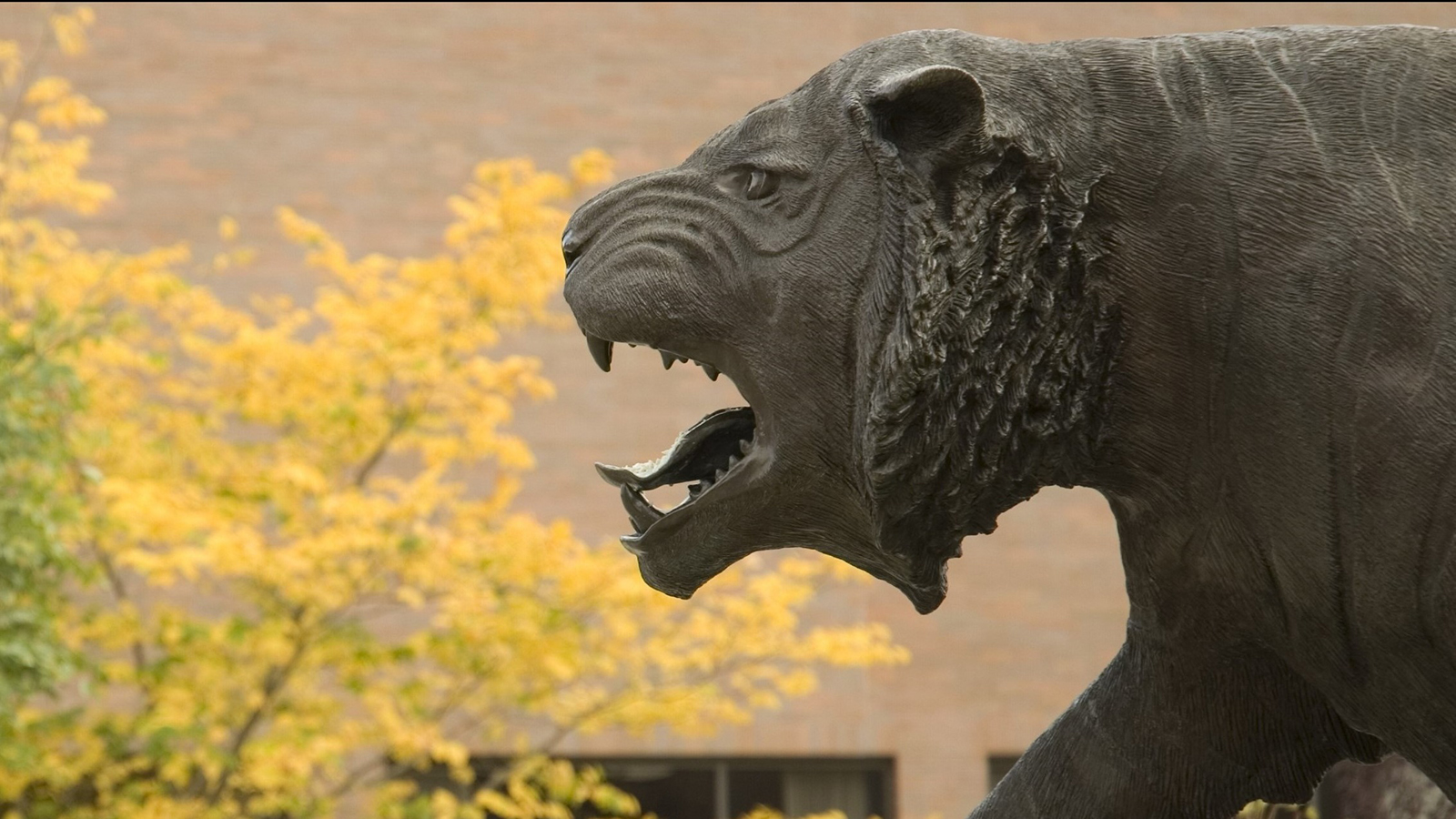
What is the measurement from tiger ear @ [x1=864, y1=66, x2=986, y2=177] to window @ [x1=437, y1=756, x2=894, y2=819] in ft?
38.0

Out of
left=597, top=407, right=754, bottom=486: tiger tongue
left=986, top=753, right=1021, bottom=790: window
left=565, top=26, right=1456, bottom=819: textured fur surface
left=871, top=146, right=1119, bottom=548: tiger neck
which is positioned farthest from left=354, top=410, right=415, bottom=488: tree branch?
left=871, top=146, right=1119, bottom=548: tiger neck

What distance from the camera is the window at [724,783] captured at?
13109 millimetres

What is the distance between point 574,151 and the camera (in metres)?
13.9

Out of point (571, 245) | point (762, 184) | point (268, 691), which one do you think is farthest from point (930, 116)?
point (268, 691)

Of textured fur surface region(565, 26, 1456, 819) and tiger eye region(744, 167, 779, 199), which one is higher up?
tiger eye region(744, 167, 779, 199)

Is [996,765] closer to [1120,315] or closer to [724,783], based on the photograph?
[724,783]

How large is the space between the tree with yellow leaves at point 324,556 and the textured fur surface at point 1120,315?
6562 mm

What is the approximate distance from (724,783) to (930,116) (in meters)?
11.8

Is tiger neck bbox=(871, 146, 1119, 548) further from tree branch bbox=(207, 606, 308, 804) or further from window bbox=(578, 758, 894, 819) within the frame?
window bbox=(578, 758, 894, 819)

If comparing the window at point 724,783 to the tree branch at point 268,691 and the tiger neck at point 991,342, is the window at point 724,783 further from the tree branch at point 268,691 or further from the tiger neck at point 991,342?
the tiger neck at point 991,342

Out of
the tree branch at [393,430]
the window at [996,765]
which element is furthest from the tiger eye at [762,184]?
the window at [996,765]

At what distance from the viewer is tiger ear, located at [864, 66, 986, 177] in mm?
1692

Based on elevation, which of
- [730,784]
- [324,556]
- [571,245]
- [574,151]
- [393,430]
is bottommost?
[730,784]

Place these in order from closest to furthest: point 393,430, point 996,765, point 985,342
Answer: point 985,342, point 393,430, point 996,765
